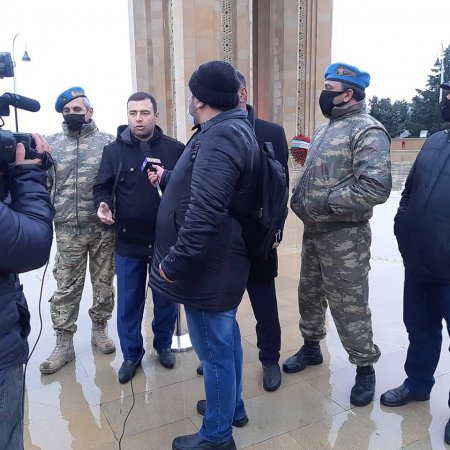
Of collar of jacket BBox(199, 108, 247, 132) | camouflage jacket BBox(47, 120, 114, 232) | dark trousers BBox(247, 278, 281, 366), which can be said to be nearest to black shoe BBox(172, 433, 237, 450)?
dark trousers BBox(247, 278, 281, 366)

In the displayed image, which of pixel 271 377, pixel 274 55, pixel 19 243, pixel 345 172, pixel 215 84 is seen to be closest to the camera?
pixel 19 243

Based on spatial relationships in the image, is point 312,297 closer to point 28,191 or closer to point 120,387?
point 120,387

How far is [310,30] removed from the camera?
15344 millimetres

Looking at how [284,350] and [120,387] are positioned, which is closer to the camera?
[120,387]

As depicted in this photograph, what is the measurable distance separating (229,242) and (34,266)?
88 centimetres

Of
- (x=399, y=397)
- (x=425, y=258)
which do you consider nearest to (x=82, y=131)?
(x=425, y=258)

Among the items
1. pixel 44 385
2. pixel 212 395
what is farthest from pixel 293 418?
pixel 44 385

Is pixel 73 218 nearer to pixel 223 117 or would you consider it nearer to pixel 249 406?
pixel 223 117

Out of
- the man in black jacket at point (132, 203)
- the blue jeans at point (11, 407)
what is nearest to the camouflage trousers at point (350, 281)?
the man in black jacket at point (132, 203)

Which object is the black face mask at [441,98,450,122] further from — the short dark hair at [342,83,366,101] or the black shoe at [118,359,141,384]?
the black shoe at [118,359,141,384]

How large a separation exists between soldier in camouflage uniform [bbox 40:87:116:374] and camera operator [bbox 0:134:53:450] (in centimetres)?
162

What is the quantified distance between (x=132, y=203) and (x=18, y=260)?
Answer: 1603 mm

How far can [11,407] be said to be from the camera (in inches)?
60.6

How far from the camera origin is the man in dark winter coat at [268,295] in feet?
9.38
